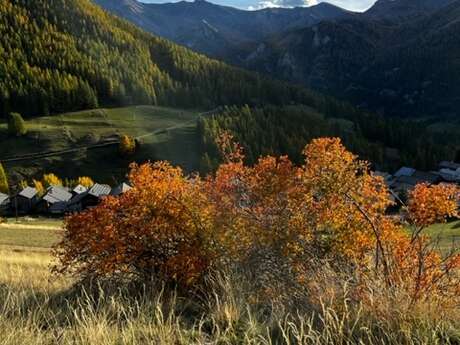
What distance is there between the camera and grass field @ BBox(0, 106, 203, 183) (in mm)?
142250

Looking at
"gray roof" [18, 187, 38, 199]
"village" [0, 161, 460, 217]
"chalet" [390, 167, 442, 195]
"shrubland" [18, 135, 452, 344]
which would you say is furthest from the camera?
"chalet" [390, 167, 442, 195]

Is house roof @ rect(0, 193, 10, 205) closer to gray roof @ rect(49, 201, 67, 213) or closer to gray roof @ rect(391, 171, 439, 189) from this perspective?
gray roof @ rect(49, 201, 67, 213)

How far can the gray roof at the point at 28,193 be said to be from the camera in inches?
4562

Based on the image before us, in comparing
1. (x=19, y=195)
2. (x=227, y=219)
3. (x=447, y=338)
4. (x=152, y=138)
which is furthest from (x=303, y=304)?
(x=152, y=138)

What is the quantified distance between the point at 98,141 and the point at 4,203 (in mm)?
46900

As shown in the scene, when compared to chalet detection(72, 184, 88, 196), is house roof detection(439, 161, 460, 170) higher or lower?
higher

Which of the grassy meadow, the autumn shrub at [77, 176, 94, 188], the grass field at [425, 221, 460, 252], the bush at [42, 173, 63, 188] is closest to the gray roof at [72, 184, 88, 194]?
the autumn shrub at [77, 176, 94, 188]

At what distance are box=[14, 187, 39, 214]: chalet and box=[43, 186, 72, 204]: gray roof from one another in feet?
11.0

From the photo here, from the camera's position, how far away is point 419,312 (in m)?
5.37

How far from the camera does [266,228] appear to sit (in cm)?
1122

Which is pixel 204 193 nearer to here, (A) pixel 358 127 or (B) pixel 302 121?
(B) pixel 302 121

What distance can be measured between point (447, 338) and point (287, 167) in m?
10.3

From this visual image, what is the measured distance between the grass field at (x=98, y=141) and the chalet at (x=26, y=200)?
23.0 metres

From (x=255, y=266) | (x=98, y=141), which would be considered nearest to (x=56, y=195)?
(x=98, y=141)
